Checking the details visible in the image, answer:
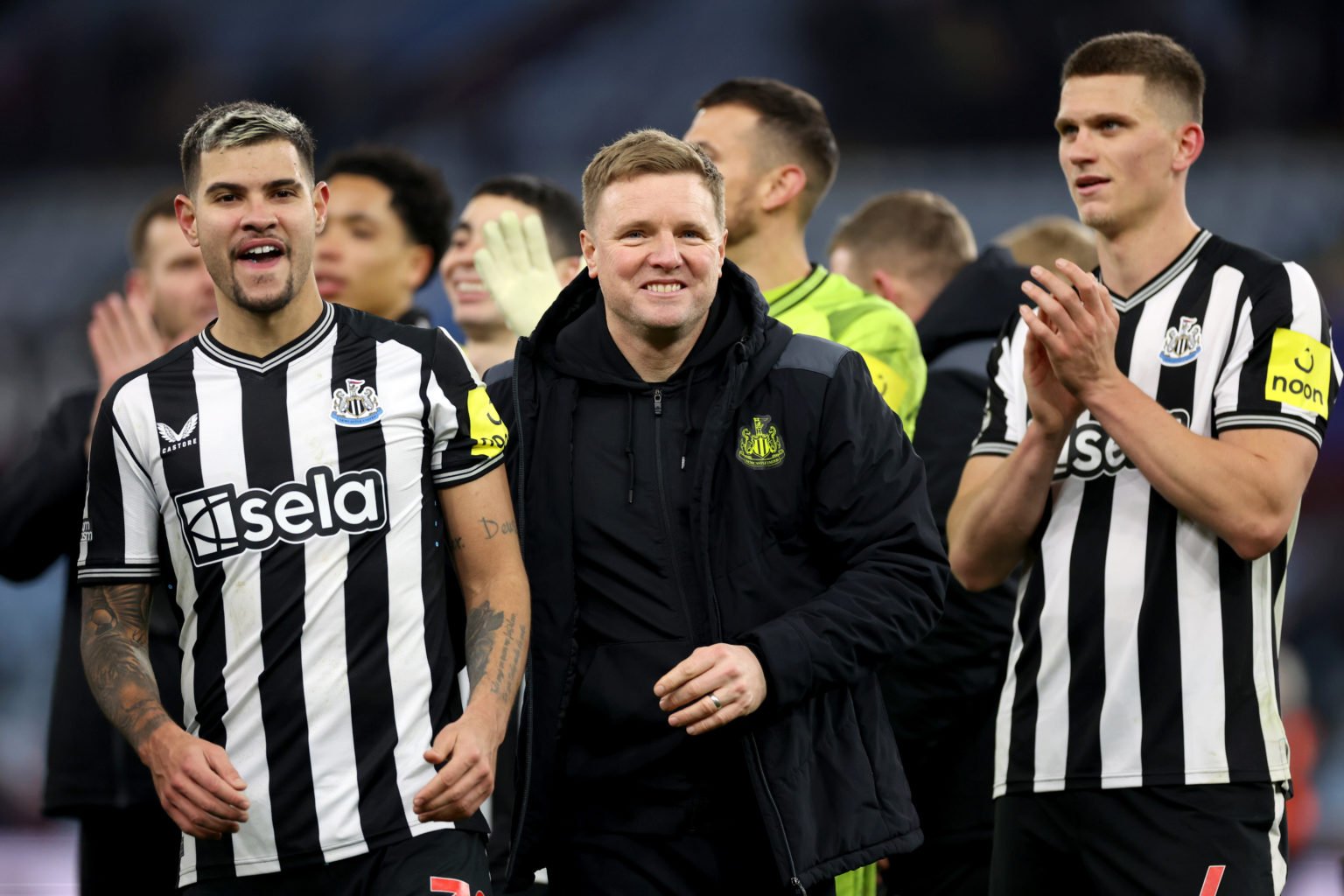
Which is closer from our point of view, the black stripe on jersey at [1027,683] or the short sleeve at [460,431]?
the short sleeve at [460,431]

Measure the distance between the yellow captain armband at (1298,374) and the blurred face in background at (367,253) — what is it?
244 cm

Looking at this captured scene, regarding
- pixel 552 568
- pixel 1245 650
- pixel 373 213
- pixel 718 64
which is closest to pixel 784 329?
pixel 552 568

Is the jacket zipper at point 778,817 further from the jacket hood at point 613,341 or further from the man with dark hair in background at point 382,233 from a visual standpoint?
the man with dark hair in background at point 382,233

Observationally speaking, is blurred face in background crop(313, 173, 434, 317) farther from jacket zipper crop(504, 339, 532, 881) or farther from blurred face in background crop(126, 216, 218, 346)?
jacket zipper crop(504, 339, 532, 881)

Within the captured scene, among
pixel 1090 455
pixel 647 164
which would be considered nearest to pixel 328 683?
pixel 647 164

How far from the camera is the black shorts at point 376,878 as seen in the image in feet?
8.34

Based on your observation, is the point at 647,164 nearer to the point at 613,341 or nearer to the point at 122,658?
the point at 613,341

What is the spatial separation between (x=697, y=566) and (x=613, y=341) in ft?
1.48

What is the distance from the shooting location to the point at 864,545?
271cm

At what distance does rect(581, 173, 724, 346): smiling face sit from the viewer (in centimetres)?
275

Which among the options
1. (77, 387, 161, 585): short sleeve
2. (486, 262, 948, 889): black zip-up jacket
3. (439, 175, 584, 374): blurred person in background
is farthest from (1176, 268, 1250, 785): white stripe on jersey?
(439, 175, 584, 374): blurred person in background

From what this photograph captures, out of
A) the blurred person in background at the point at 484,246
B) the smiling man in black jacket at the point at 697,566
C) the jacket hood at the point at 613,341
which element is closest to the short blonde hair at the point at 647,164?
the smiling man in black jacket at the point at 697,566

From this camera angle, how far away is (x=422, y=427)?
272cm

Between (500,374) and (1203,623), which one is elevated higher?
(500,374)
